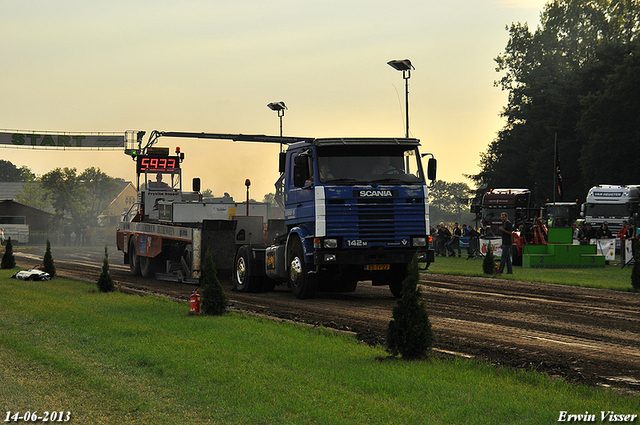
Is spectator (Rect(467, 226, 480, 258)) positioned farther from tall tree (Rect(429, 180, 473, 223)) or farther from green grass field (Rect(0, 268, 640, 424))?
tall tree (Rect(429, 180, 473, 223))

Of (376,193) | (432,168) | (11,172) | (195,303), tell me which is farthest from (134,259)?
(11,172)

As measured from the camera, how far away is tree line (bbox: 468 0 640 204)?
54000 mm

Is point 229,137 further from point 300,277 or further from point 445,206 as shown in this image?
point 445,206

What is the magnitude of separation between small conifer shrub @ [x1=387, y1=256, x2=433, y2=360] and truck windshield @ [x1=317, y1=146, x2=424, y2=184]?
6.75m

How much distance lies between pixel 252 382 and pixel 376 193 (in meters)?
8.15

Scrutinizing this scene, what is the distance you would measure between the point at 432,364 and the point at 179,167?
18278mm

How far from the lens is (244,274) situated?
18141mm

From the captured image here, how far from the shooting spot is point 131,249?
25094mm

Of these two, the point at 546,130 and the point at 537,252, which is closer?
the point at 537,252

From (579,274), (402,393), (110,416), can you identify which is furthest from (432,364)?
(579,274)

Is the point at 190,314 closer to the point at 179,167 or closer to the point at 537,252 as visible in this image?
the point at 179,167

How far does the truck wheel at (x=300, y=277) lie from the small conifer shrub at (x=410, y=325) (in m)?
7.23

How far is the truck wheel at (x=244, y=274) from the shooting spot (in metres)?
17.9

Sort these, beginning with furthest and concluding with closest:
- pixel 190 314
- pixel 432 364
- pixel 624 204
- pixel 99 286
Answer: pixel 624 204 < pixel 99 286 < pixel 190 314 < pixel 432 364
